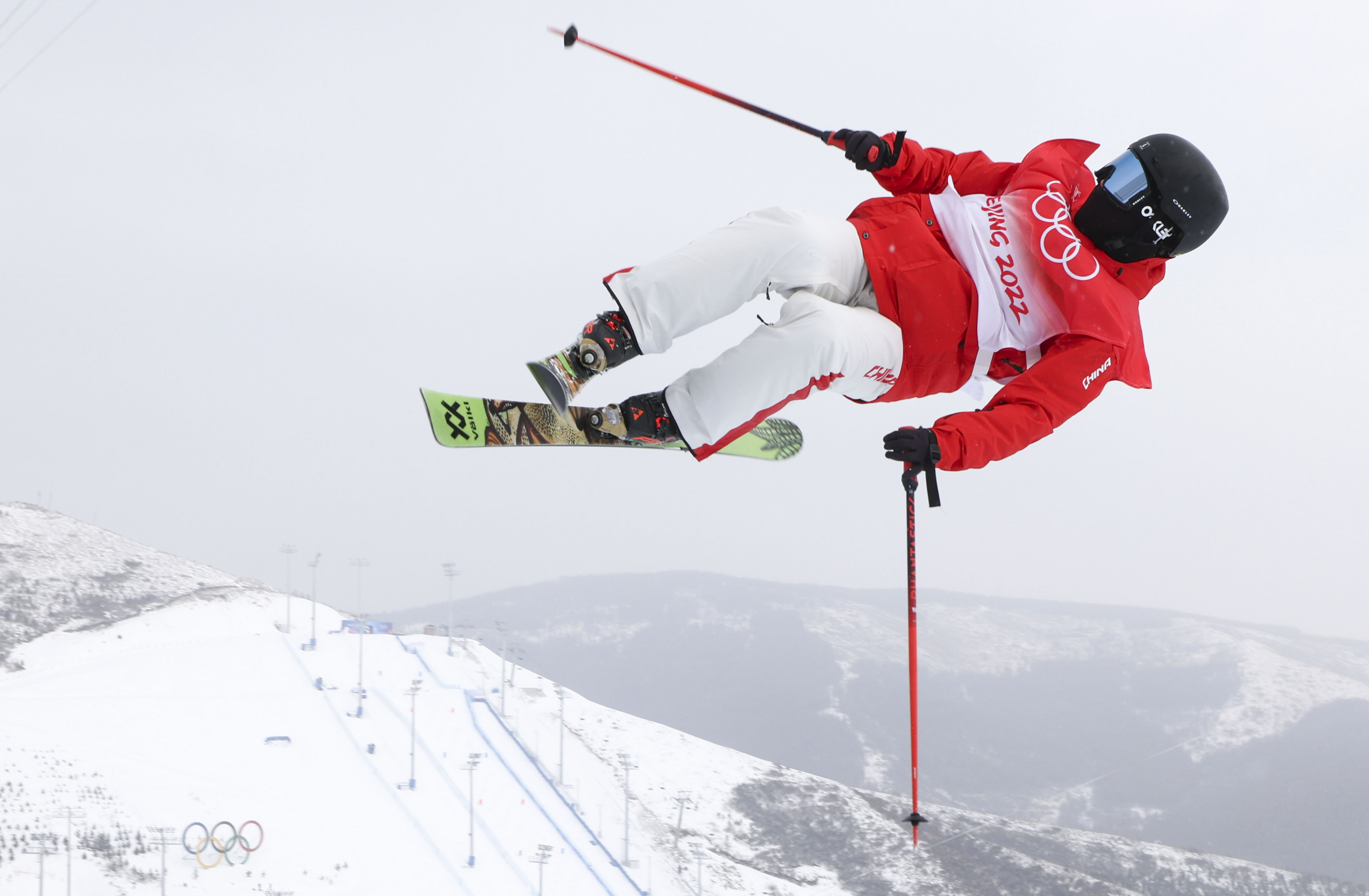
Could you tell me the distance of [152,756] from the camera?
1383 inches

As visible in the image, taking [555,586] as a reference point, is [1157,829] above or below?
below

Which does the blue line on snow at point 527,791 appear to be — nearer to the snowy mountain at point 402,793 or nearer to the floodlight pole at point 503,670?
the snowy mountain at point 402,793

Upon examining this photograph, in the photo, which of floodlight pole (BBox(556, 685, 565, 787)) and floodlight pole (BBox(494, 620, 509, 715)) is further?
floodlight pole (BBox(556, 685, 565, 787))

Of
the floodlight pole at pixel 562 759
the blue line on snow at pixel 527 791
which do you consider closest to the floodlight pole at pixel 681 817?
the blue line on snow at pixel 527 791

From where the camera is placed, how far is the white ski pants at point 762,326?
3.36 metres

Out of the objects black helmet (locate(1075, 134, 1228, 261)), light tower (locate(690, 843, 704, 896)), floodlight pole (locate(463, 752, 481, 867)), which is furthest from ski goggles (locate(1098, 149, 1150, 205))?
light tower (locate(690, 843, 704, 896))

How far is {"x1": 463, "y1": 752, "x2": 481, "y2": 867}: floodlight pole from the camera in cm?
3084

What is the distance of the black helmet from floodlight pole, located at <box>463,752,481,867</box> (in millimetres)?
31348

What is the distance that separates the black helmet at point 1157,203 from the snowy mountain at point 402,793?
2634cm

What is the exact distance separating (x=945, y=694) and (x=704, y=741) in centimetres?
8493

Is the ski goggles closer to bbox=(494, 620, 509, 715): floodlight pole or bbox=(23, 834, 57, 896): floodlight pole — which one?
bbox=(23, 834, 57, 896): floodlight pole

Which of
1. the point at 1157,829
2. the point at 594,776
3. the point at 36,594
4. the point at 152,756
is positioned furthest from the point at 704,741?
the point at 1157,829

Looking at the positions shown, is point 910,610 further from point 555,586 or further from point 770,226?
point 555,586

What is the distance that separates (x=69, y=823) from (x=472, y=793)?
40.2 ft
